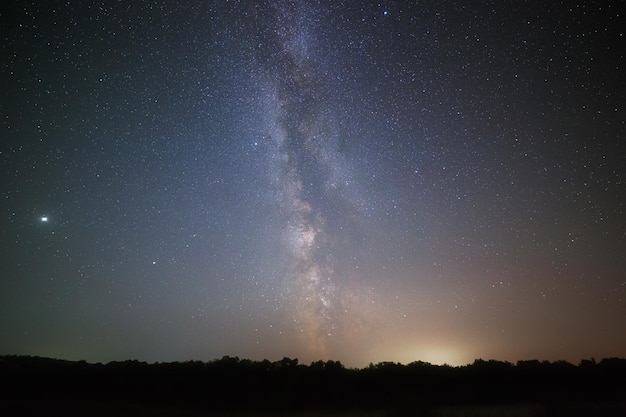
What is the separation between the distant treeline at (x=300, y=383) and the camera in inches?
749

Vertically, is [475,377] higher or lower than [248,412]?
higher

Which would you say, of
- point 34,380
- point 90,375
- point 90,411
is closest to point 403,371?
point 90,411

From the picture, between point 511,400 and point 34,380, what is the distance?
87.8ft

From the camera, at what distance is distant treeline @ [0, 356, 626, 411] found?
62.4ft

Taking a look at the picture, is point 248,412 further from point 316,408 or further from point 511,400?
point 511,400

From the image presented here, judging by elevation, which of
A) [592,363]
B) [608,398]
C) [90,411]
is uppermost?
[592,363]

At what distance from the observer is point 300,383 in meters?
22.0

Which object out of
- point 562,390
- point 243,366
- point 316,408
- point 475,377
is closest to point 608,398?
point 562,390

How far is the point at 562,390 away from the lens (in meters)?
20.1

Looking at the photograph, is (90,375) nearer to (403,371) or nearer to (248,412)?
(248,412)

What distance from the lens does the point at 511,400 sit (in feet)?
58.2

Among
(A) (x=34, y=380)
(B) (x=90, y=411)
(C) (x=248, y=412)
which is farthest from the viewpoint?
(A) (x=34, y=380)

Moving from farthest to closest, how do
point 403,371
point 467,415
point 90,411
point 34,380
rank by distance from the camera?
point 403,371
point 34,380
point 90,411
point 467,415

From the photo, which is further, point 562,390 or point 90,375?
point 90,375
